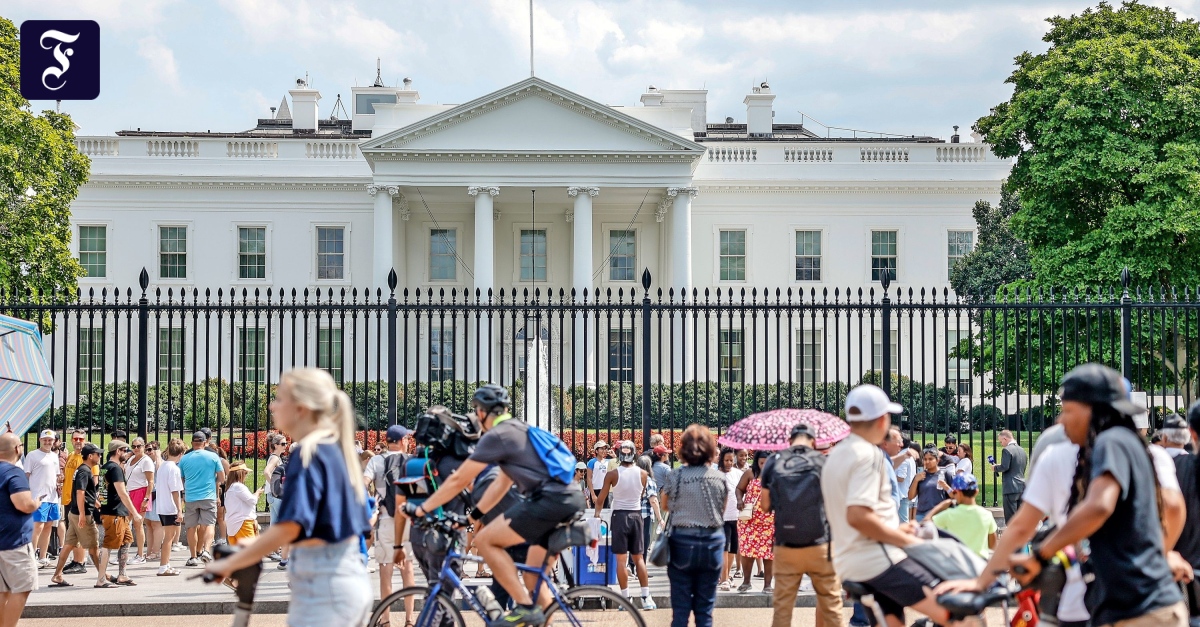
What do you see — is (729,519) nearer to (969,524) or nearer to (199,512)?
(969,524)

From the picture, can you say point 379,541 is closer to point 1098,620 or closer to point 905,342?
point 1098,620

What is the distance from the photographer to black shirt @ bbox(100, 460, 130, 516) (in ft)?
37.7

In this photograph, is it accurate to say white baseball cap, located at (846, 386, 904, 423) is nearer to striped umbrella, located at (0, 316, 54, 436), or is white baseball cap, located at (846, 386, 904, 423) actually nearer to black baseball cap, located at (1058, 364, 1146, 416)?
black baseball cap, located at (1058, 364, 1146, 416)

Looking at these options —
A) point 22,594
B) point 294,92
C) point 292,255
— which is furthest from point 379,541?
point 294,92

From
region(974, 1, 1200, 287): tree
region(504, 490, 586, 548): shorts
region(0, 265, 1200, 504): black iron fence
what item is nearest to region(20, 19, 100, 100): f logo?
region(0, 265, 1200, 504): black iron fence

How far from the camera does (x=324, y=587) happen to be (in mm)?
4531

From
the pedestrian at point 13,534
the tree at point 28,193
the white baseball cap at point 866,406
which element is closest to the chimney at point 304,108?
the tree at point 28,193

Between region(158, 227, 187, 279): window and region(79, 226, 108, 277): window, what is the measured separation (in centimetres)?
172

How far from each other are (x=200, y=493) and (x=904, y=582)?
8.89 m

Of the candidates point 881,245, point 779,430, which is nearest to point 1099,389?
point 779,430

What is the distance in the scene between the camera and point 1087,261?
79.1 feet

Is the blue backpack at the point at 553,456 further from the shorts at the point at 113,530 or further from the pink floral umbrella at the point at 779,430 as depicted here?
the shorts at the point at 113,530

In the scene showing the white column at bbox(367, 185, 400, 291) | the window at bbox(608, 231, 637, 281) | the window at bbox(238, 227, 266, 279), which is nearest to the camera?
the white column at bbox(367, 185, 400, 291)

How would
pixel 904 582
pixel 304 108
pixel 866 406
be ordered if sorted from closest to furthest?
pixel 904 582 < pixel 866 406 < pixel 304 108
